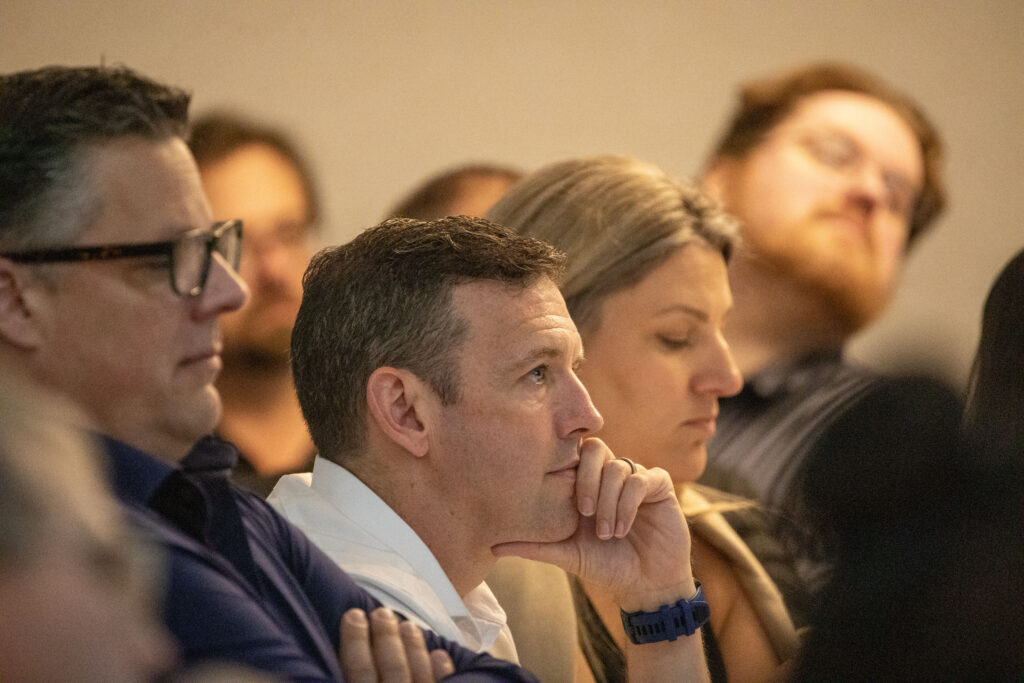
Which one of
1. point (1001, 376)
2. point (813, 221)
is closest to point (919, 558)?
point (1001, 376)

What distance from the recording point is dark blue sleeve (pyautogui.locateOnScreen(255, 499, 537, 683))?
41.8 inches

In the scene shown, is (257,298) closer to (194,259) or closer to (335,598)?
(194,259)

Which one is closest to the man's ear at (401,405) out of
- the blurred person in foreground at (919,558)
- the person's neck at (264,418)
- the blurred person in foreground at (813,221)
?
the blurred person in foreground at (919,558)

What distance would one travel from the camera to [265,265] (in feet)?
8.05

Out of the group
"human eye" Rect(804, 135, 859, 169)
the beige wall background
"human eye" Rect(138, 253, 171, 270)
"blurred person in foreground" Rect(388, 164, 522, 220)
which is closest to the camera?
"human eye" Rect(138, 253, 171, 270)

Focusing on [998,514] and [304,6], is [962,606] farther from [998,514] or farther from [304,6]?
[304,6]

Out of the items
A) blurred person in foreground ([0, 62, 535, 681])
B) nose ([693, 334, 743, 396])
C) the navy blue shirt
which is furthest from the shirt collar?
nose ([693, 334, 743, 396])

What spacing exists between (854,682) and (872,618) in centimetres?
7

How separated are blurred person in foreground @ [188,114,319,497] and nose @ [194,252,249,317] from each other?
3.19 feet

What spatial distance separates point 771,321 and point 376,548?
200cm

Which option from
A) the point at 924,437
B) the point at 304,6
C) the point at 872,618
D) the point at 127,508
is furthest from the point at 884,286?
the point at 127,508

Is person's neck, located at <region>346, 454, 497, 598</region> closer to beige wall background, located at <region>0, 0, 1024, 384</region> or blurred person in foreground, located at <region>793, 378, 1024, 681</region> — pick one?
blurred person in foreground, located at <region>793, 378, 1024, 681</region>

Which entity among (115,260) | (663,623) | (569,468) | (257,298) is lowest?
(663,623)

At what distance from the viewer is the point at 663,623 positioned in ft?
4.88
